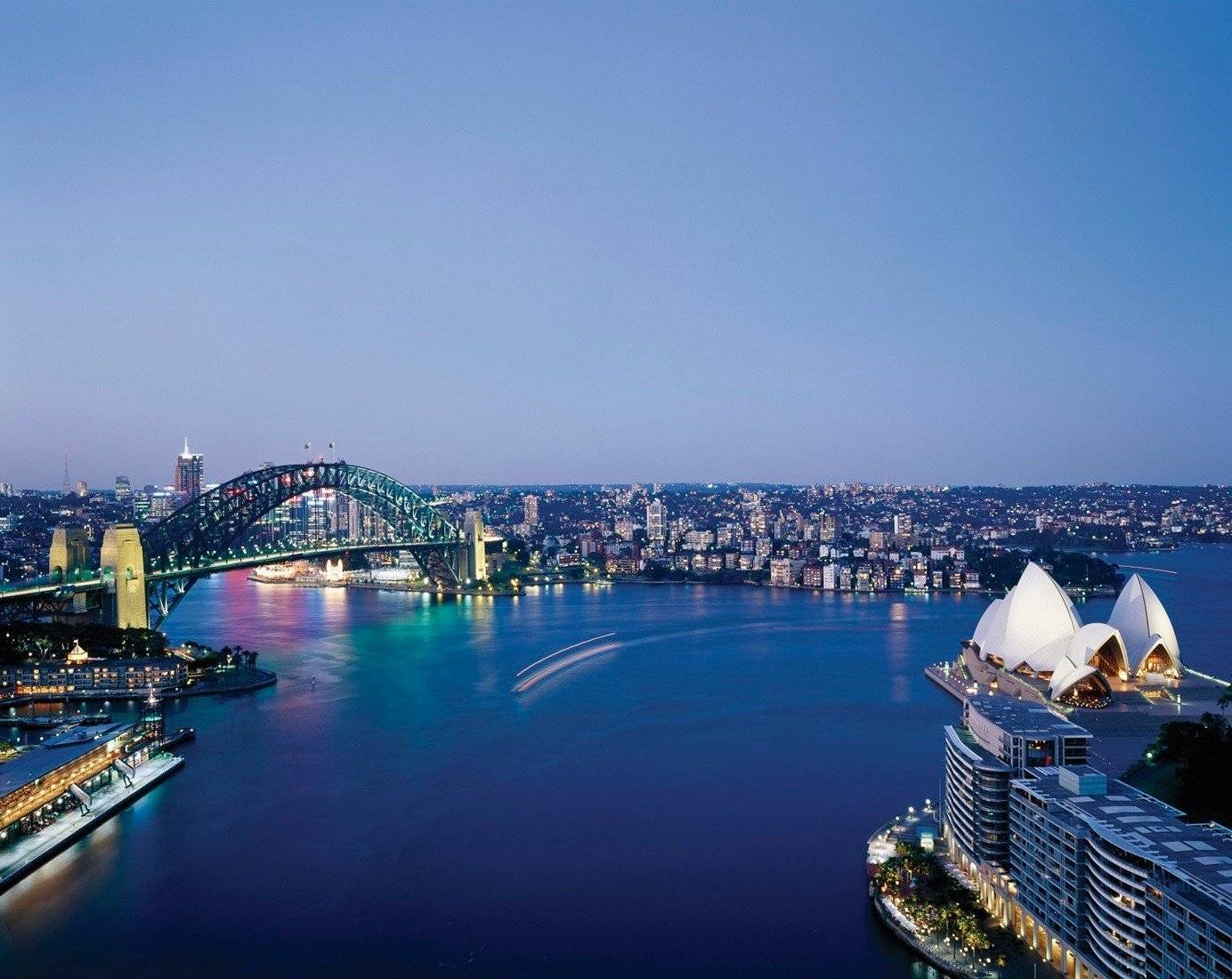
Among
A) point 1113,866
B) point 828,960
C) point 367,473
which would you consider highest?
point 367,473

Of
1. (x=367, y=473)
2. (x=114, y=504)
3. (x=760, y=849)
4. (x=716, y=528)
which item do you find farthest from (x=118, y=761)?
(x=114, y=504)

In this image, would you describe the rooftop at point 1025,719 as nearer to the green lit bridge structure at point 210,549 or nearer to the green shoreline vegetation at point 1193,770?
the green shoreline vegetation at point 1193,770

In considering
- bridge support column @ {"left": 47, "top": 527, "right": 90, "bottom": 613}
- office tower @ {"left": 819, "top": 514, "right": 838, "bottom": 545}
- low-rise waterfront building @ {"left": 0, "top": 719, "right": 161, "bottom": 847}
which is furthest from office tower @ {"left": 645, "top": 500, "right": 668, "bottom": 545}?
low-rise waterfront building @ {"left": 0, "top": 719, "right": 161, "bottom": 847}

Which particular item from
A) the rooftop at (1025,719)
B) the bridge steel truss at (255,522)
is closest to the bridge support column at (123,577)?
the bridge steel truss at (255,522)

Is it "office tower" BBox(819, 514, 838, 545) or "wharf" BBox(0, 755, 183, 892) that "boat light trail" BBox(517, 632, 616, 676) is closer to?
"wharf" BBox(0, 755, 183, 892)

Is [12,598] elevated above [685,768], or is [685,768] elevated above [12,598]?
[12,598]

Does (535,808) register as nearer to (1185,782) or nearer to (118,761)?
(118,761)
